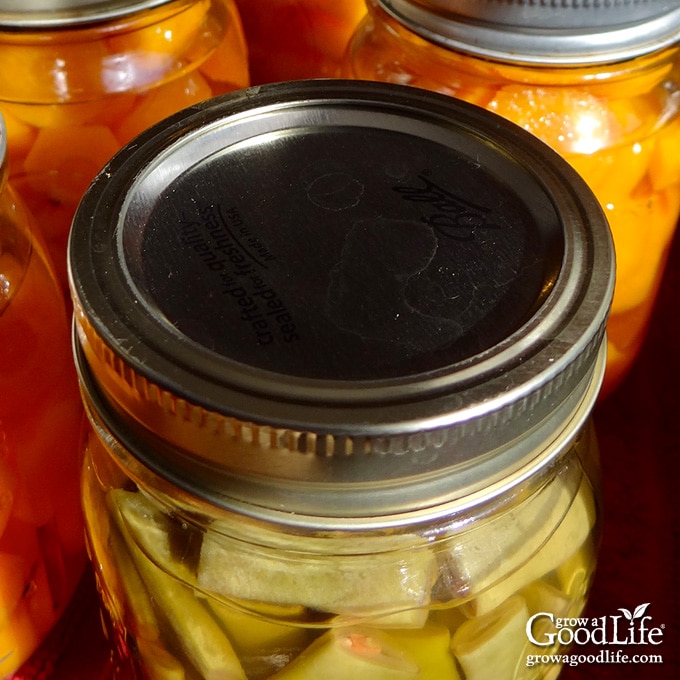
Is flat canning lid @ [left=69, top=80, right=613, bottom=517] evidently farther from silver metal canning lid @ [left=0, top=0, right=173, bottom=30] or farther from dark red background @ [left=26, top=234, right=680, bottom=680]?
dark red background @ [left=26, top=234, right=680, bottom=680]

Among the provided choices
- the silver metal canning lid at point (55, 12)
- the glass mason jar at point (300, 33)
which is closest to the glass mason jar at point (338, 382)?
the silver metal canning lid at point (55, 12)

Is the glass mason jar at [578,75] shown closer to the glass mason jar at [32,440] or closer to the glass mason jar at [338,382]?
the glass mason jar at [338,382]

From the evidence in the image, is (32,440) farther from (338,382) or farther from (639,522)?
(639,522)

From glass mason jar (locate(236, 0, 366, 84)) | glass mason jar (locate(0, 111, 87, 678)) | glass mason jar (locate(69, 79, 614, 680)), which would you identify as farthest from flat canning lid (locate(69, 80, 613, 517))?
glass mason jar (locate(236, 0, 366, 84))

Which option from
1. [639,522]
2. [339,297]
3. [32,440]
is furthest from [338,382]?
[639,522]

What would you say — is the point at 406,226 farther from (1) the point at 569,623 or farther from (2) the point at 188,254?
(1) the point at 569,623

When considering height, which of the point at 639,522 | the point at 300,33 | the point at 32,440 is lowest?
the point at 639,522
